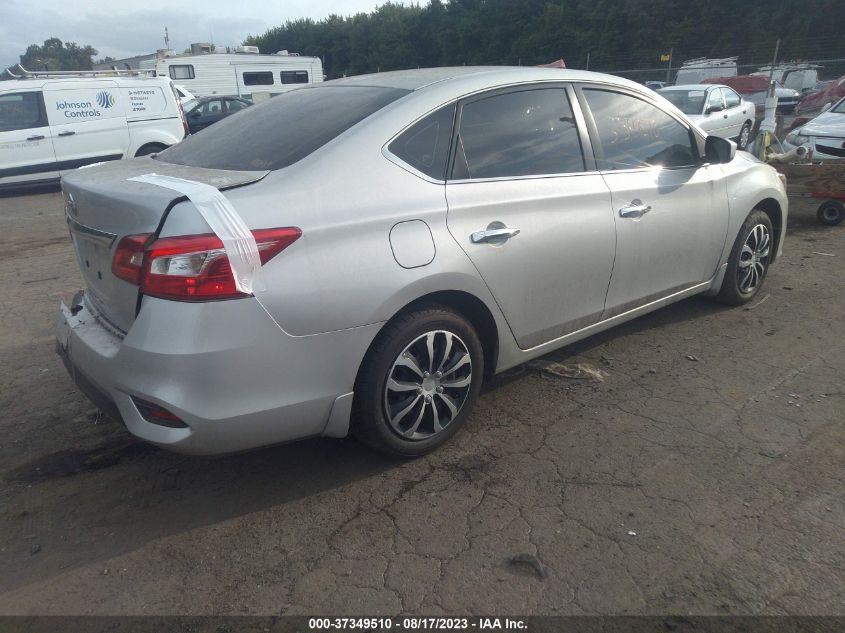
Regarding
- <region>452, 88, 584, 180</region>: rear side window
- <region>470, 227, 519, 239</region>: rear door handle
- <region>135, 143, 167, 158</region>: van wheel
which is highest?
<region>452, 88, 584, 180</region>: rear side window

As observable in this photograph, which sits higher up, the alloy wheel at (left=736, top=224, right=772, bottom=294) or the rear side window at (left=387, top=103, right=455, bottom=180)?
the rear side window at (left=387, top=103, right=455, bottom=180)

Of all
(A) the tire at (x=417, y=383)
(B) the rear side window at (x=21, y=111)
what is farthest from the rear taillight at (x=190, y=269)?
(B) the rear side window at (x=21, y=111)

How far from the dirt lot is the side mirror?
51.7 inches

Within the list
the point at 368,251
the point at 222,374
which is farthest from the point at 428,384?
the point at 222,374

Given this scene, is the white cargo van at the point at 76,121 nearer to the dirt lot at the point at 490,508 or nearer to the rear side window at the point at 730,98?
the dirt lot at the point at 490,508

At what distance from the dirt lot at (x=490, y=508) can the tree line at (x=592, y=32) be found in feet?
70.3

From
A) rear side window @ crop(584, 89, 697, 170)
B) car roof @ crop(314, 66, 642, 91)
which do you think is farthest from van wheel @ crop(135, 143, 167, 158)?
rear side window @ crop(584, 89, 697, 170)

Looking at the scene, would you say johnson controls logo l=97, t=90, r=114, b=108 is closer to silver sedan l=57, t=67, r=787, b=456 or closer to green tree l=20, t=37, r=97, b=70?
silver sedan l=57, t=67, r=787, b=456

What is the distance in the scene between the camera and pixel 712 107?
13.3 metres

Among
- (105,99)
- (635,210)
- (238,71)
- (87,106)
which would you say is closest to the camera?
(635,210)

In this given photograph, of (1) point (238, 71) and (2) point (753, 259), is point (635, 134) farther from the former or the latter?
(1) point (238, 71)

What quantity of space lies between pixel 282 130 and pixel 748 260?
352 centimetres

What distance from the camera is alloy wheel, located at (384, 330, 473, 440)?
9.54ft

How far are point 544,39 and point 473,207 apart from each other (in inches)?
1905
